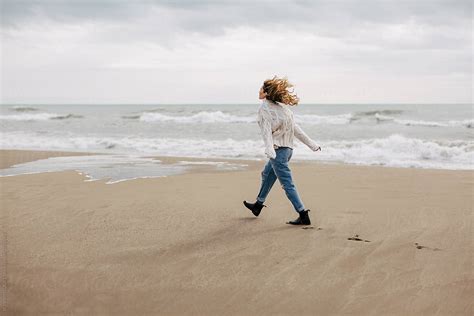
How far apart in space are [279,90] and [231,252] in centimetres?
196

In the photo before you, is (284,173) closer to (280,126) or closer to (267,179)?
(267,179)

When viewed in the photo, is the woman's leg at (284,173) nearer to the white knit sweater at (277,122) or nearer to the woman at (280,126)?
the woman at (280,126)

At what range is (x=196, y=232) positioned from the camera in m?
5.20

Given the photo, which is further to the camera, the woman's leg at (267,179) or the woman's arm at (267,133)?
the woman's leg at (267,179)

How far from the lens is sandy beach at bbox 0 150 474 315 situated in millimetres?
3447

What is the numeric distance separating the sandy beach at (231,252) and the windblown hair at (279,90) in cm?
135

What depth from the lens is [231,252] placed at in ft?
14.8

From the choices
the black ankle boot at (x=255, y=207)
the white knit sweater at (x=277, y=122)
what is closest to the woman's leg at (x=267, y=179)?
the black ankle boot at (x=255, y=207)

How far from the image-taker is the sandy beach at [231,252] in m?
3.45

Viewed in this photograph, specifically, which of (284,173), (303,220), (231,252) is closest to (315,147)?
(284,173)

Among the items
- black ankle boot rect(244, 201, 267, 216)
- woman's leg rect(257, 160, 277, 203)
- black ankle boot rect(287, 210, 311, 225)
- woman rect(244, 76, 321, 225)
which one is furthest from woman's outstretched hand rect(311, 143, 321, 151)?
black ankle boot rect(244, 201, 267, 216)

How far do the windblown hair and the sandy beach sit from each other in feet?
4.43

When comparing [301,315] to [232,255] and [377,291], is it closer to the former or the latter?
[377,291]

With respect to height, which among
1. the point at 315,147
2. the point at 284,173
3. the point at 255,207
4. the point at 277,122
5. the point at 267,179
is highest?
the point at 277,122
